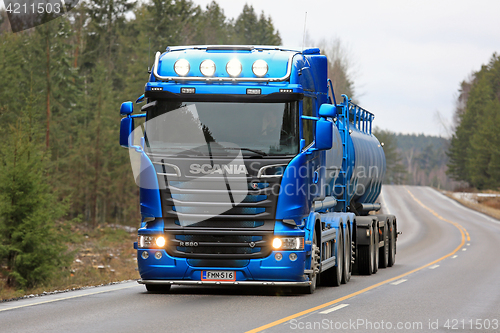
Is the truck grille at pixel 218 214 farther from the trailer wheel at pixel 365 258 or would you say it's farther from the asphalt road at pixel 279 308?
the trailer wheel at pixel 365 258

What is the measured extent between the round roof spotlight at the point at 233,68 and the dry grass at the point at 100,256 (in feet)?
34.7

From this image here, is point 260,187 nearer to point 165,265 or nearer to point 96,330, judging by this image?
point 165,265

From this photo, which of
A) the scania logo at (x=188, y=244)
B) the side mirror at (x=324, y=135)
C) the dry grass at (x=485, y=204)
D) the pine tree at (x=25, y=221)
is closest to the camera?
the scania logo at (x=188, y=244)

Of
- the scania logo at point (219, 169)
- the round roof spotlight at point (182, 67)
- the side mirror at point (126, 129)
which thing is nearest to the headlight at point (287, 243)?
the scania logo at point (219, 169)

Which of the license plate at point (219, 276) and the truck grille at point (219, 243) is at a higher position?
the truck grille at point (219, 243)

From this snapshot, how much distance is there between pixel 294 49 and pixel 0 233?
14.8 metres

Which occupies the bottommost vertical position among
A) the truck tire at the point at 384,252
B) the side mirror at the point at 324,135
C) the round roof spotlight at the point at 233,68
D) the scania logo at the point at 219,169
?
the truck tire at the point at 384,252

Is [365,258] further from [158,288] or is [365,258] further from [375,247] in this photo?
[158,288]

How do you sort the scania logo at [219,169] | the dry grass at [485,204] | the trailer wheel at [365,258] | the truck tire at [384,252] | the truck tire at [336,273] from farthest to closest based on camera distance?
the dry grass at [485,204]
the truck tire at [384,252]
the trailer wheel at [365,258]
the truck tire at [336,273]
the scania logo at [219,169]

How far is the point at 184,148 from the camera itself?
37.5ft

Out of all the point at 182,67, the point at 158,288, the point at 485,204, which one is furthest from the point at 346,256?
the point at 485,204

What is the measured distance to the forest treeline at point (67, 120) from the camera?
24141mm

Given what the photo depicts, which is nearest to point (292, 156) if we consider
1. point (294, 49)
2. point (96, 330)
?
point (294, 49)

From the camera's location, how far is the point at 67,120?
48.7m
